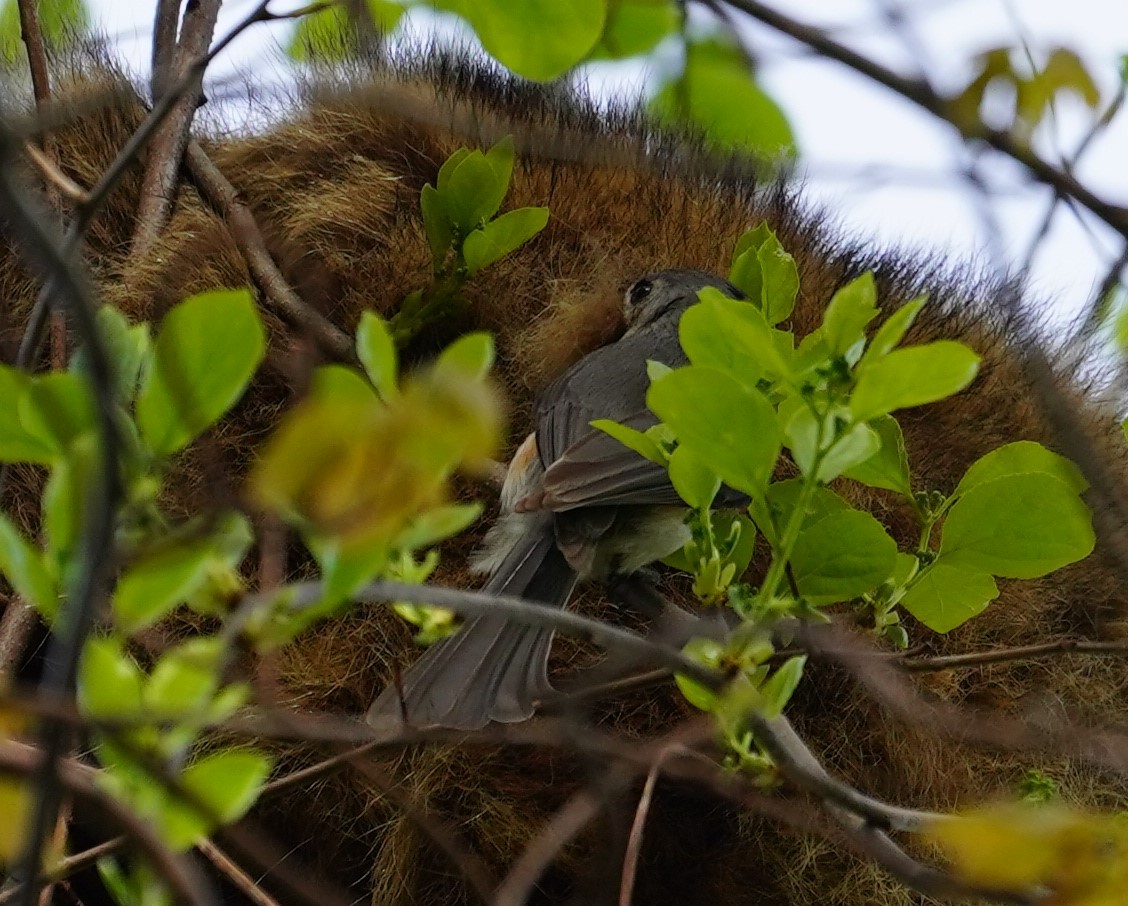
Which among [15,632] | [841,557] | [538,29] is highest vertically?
[538,29]

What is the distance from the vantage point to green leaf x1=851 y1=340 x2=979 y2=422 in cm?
75

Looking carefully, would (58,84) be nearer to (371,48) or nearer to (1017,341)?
(371,48)

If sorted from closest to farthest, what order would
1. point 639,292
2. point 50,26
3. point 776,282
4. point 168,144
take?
point 776,282 → point 639,292 → point 168,144 → point 50,26

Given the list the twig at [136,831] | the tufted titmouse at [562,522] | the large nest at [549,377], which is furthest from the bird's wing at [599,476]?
the twig at [136,831]

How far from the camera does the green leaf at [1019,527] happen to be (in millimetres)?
926

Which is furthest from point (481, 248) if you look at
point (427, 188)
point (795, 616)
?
point (795, 616)

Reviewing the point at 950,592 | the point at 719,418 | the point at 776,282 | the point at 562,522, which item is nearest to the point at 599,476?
the point at 562,522

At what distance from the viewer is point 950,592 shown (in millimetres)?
1013

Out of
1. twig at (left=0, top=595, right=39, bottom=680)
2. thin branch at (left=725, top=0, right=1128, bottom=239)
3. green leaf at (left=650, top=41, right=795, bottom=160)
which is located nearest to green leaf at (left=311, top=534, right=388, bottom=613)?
thin branch at (left=725, top=0, right=1128, bottom=239)

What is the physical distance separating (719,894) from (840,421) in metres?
0.60

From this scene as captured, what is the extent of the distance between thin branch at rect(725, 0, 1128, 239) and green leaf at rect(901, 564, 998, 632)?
0.35m

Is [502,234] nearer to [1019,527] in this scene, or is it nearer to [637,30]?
[637,30]

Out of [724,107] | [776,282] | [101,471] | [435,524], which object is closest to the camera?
[101,471]

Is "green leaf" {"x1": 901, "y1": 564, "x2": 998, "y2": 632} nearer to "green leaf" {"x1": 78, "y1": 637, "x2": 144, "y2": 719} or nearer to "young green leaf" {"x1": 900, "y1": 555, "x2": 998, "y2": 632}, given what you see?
"young green leaf" {"x1": 900, "y1": 555, "x2": 998, "y2": 632}
